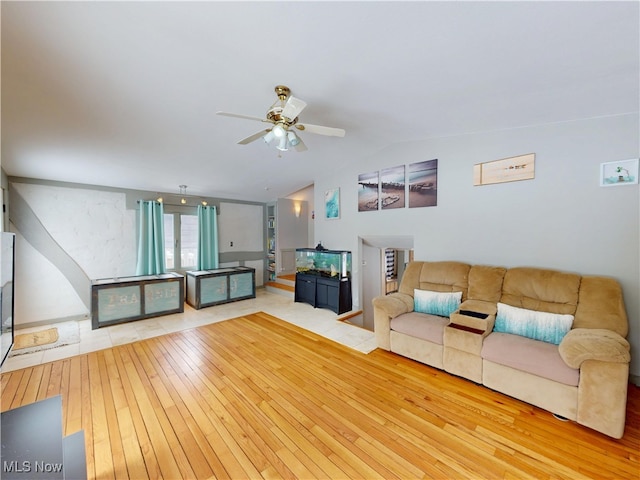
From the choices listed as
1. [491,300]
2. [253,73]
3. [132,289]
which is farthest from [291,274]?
[253,73]

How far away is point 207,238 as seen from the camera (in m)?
5.74

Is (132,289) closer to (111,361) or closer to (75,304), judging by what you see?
(75,304)

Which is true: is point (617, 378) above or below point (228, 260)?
below

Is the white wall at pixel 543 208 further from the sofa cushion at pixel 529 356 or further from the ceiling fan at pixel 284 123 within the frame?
the ceiling fan at pixel 284 123

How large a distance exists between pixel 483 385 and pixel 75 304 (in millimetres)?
6106

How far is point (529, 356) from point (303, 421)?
200cm

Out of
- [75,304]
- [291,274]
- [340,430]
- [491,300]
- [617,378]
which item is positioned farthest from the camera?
[291,274]

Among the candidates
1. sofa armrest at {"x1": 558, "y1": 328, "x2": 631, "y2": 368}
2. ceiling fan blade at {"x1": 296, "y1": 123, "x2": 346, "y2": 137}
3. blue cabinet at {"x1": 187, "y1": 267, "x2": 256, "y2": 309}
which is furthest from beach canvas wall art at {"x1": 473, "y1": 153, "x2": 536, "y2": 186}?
blue cabinet at {"x1": 187, "y1": 267, "x2": 256, "y2": 309}

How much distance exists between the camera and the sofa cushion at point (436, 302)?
303 centimetres

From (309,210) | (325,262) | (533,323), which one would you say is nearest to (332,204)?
(325,262)

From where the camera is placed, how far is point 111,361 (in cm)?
295

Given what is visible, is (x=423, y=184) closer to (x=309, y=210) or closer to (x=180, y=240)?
(x=309, y=210)

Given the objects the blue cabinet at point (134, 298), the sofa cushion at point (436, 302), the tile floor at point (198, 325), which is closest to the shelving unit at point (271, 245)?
the tile floor at point (198, 325)

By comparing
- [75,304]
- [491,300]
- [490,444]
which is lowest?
[490,444]
